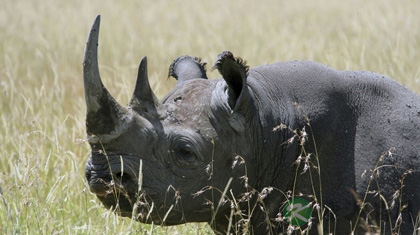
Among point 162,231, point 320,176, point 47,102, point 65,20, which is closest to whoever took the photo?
point 320,176

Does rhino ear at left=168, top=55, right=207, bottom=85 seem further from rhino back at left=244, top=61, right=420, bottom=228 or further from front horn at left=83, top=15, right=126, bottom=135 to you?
front horn at left=83, top=15, right=126, bottom=135

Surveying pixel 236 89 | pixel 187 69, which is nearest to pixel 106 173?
pixel 236 89

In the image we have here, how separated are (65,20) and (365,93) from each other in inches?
417

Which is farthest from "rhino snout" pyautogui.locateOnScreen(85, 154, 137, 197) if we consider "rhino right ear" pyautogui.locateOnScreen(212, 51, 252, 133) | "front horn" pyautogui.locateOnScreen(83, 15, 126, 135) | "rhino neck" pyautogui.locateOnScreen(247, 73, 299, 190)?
"rhino neck" pyautogui.locateOnScreen(247, 73, 299, 190)

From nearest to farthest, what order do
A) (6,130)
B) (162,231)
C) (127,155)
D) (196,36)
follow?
1. (127,155)
2. (162,231)
3. (6,130)
4. (196,36)

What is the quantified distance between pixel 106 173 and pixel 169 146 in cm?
35

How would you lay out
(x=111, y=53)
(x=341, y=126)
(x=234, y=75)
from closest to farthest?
(x=234, y=75) → (x=341, y=126) → (x=111, y=53)

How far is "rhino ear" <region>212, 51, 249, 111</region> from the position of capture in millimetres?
4277

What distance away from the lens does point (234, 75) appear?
4.36 metres

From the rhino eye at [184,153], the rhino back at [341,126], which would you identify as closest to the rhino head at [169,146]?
the rhino eye at [184,153]

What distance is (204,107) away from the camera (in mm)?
4352

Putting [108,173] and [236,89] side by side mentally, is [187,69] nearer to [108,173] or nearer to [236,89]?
[236,89]

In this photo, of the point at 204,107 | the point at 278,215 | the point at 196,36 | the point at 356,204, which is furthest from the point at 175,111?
the point at 196,36

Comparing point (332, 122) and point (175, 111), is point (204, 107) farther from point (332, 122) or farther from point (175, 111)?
point (332, 122)
